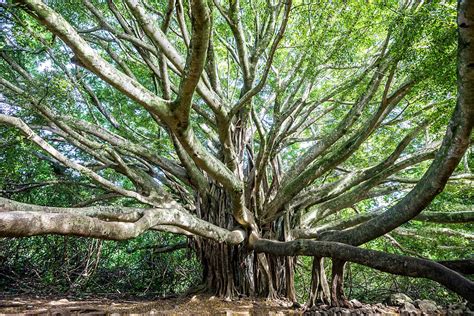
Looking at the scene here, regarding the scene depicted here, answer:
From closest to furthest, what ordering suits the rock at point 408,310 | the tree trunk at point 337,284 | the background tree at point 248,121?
the background tree at point 248,121 → the rock at point 408,310 → the tree trunk at point 337,284

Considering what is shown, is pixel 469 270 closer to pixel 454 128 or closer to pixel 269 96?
pixel 454 128

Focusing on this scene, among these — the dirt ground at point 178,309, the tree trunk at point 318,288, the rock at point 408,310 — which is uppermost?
the tree trunk at point 318,288

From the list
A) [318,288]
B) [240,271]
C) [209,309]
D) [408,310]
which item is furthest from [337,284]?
[240,271]

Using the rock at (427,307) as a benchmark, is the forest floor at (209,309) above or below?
below

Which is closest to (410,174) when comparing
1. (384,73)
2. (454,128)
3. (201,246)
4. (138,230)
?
(384,73)

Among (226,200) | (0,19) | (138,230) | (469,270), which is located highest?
(0,19)

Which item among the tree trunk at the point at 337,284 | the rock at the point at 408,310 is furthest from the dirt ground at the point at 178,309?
the rock at the point at 408,310

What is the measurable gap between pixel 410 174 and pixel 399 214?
4328mm

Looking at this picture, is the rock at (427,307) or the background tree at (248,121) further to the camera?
the rock at (427,307)

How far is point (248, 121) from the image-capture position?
16.8 feet

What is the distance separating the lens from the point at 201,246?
15.8 feet

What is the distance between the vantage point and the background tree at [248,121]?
86.7 inches

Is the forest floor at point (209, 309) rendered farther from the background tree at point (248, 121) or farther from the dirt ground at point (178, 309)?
the background tree at point (248, 121)

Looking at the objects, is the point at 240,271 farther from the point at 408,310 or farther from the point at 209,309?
the point at 408,310
